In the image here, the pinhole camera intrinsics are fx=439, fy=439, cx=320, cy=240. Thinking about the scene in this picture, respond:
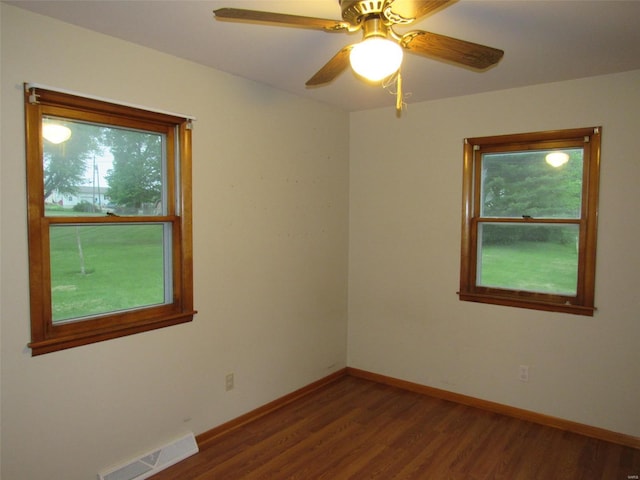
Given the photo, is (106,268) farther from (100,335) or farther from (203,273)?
(203,273)

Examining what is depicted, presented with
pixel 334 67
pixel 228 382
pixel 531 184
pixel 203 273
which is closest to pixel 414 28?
pixel 334 67

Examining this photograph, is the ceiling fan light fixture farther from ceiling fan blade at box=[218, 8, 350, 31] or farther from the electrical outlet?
the electrical outlet

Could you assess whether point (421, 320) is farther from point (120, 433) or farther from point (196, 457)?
point (120, 433)

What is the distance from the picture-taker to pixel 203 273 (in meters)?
2.96

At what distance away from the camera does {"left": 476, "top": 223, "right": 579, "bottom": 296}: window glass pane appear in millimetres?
3248

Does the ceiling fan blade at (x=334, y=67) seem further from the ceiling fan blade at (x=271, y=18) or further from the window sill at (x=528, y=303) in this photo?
the window sill at (x=528, y=303)

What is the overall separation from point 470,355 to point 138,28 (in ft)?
10.8

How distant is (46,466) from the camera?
2236 millimetres

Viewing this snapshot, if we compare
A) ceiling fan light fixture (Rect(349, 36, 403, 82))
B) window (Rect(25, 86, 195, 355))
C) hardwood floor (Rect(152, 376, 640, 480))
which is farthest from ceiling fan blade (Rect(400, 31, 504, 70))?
hardwood floor (Rect(152, 376, 640, 480))

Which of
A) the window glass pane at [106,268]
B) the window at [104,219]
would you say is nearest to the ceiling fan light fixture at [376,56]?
the window at [104,219]

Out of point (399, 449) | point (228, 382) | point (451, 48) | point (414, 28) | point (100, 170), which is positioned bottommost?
point (399, 449)

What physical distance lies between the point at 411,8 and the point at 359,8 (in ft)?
0.64

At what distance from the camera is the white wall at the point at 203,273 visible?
2125 millimetres

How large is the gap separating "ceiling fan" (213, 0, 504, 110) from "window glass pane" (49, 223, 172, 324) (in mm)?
1499
